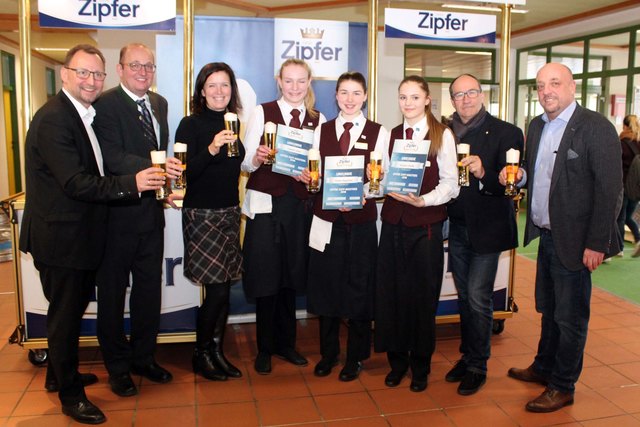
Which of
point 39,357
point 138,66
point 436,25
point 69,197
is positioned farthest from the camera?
point 436,25

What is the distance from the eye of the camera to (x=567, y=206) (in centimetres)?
292

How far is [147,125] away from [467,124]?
1775mm

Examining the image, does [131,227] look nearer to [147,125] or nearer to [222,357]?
[147,125]

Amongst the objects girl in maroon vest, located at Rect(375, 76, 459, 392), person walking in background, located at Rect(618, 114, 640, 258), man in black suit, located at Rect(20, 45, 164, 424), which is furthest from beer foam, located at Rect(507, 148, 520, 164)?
person walking in background, located at Rect(618, 114, 640, 258)

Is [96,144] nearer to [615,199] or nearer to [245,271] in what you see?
[245,271]

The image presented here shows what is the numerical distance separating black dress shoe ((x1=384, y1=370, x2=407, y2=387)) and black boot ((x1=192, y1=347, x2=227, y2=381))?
0.97m

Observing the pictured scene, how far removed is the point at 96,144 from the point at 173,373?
151 cm

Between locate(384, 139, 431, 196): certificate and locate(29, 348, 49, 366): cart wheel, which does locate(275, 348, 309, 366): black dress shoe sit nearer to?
locate(384, 139, 431, 196): certificate

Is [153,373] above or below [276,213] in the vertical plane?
below

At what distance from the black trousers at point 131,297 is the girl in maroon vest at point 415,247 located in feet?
4.20

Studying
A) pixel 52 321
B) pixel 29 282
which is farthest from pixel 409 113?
pixel 29 282

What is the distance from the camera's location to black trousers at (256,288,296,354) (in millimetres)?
3545

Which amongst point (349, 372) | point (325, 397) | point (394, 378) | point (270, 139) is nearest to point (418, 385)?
point (394, 378)

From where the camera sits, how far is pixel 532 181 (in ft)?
10.4
